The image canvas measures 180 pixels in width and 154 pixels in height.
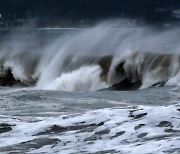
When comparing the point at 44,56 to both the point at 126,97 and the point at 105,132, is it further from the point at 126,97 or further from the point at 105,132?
the point at 105,132

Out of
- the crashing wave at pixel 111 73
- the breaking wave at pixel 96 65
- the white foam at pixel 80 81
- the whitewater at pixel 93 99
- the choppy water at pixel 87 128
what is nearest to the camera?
the choppy water at pixel 87 128

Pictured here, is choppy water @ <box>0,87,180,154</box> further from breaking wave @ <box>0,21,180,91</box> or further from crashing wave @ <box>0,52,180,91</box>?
breaking wave @ <box>0,21,180,91</box>

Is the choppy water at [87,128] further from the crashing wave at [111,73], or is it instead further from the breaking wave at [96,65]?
the breaking wave at [96,65]

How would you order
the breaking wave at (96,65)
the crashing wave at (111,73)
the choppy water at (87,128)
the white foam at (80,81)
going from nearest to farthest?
the choppy water at (87,128) → the crashing wave at (111,73) → the breaking wave at (96,65) → the white foam at (80,81)

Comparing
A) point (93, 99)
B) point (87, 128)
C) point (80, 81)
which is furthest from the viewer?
point (80, 81)

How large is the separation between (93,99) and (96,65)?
8959 millimetres

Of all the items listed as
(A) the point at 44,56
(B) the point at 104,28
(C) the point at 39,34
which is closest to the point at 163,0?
(C) the point at 39,34

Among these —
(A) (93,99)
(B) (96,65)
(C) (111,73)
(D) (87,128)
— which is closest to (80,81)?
(C) (111,73)

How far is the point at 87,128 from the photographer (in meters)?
10.7

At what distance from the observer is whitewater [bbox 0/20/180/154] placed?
9609 millimetres

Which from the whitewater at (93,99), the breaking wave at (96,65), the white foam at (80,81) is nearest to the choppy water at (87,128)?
the whitewater at (93,99)

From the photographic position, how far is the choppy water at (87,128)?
9188 mm

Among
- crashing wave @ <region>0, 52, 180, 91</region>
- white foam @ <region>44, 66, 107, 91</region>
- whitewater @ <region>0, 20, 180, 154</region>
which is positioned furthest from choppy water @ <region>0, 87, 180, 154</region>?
white foam @ <region>44, 66, 107, 91</region>

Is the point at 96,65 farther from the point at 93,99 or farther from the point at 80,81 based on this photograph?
the point at 93,99
